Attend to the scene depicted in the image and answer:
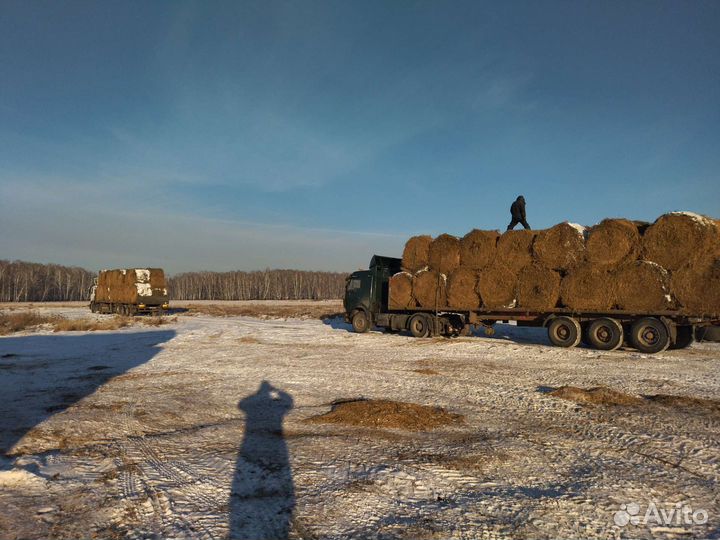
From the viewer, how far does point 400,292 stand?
17.7m

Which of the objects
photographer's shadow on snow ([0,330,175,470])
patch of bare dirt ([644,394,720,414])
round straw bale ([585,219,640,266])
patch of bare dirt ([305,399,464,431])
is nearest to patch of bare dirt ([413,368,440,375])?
patch of bare dirt ([305,399,464,431])

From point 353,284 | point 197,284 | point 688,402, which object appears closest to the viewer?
point 688,402

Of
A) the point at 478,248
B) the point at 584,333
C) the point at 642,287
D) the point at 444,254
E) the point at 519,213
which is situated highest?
the point at 519,213

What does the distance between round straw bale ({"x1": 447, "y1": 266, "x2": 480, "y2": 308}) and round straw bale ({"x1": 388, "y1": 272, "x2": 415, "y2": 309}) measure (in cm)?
177

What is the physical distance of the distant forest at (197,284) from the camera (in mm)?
94000

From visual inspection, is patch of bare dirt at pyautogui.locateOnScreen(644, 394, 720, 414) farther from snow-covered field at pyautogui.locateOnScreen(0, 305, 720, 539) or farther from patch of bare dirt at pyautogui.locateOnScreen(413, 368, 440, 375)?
patch of bare dirt at pyautogui.locateOnScreen(413, 368, 440, 375)

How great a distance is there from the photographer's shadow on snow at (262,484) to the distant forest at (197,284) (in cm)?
10271

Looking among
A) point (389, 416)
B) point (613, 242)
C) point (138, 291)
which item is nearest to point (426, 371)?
point (389, 416)

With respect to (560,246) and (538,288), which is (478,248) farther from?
(560,246)

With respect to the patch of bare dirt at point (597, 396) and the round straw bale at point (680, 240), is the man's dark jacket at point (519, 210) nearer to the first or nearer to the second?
the round straw bale at point (680, 240)

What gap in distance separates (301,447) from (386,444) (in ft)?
3.28

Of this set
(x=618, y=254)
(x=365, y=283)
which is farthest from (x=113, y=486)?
(x=365, y=283)

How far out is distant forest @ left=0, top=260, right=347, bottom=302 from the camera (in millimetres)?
94000

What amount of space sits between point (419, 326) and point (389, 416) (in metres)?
11.2
